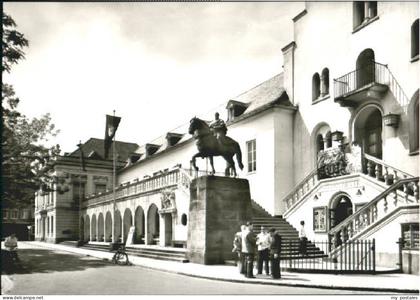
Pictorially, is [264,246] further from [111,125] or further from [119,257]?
[111,125]

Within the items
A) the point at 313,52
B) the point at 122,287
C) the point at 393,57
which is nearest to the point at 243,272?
the point at 122,287

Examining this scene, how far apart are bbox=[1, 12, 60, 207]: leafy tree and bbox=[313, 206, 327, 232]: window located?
44.3 feet

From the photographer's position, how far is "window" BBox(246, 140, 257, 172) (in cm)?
3091

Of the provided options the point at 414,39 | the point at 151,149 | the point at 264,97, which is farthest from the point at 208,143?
the point at 151,149

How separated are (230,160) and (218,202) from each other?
239cm

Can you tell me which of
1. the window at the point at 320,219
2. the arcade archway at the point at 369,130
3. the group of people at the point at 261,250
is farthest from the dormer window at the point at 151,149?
the group of people at the point at 261,250

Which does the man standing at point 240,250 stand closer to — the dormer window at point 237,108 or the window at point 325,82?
the window at point 325,82

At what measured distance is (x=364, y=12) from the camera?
24.7 m

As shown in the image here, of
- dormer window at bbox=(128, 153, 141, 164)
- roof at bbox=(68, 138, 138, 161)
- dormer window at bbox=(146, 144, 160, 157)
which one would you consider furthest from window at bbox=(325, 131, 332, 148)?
roof at bbox=(68, 138, 138, 161)

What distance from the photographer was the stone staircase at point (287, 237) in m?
21.2

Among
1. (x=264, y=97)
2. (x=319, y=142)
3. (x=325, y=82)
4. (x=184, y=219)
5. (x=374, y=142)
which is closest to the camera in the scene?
(x=374, y=142)

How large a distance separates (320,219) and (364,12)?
35.1 feet

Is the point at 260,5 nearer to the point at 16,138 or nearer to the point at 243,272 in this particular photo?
the point at 243,272

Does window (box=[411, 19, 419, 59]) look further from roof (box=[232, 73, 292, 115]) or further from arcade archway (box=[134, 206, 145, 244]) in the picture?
arcade archway (box=[134, 206, 145, 244])
